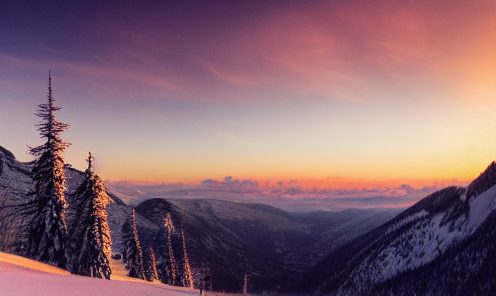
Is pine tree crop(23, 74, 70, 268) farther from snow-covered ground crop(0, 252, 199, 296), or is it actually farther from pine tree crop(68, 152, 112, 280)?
snow-covered ground crop(0, 252, 199, 296)

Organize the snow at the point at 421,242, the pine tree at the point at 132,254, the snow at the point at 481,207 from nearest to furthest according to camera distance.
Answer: the pine tree at the point at 132,254 < the snow at the point at 481,207 < the snow at the point at 421,242

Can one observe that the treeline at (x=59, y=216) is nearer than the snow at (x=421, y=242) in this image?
Yes

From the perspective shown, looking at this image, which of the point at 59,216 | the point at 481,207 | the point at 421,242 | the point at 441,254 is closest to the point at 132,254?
the point at 59,216

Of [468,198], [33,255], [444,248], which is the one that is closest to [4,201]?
[33,255]

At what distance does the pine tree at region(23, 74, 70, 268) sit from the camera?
32688 millimetres

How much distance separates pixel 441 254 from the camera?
68625 mm

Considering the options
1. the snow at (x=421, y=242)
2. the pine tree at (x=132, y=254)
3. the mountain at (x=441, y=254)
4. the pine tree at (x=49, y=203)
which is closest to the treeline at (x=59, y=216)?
the pine tree at (x=49, y=203)

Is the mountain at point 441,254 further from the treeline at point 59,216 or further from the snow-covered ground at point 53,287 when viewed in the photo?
the treeline at point 59,216

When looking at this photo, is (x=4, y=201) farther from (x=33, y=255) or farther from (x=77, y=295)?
(x=77, y=295)

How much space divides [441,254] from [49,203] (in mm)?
76701

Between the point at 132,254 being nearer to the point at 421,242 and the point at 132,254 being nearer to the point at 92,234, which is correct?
the point at 92,234

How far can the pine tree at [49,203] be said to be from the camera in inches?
1287

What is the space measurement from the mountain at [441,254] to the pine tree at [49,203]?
163 feet

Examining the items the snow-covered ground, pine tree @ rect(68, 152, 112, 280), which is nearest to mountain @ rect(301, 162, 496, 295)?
the snow-covered ground
